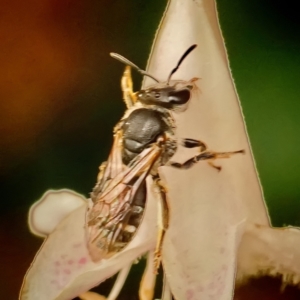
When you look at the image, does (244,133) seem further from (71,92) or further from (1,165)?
(1,165)

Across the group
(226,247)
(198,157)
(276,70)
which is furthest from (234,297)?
(276,70)

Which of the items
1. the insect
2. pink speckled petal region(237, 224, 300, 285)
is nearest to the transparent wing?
the insect

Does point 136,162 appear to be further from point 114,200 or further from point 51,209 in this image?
point 51,209

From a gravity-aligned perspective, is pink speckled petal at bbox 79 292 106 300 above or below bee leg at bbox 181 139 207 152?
below

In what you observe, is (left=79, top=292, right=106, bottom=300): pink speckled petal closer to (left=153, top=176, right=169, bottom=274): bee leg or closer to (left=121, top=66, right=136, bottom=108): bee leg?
(left=153, top=176, right=169, bottom=274): bee leg

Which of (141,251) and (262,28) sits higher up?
(262,28)

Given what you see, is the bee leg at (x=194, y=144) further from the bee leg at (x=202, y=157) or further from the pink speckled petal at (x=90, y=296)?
A: the pink speckled petal at (x=90, y=296)

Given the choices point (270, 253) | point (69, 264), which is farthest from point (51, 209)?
point (270, 253)
